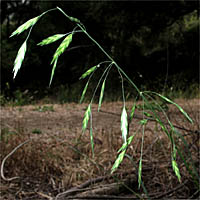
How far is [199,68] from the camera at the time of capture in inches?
326

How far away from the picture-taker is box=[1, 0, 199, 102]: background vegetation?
21.9 ft

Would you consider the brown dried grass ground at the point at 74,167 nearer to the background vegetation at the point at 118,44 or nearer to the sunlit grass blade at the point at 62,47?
the sunlit grass blade at the point at 62,47

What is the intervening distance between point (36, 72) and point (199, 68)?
5.70 metres

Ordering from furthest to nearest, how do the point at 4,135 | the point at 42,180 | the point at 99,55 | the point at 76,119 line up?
the point at 99,55 < the point at 76,119 < the point at 4,135 < the point at 42,180

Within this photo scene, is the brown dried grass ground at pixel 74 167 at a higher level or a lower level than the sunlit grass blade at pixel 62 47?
lower

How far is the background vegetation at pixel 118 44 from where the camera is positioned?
6.66 m

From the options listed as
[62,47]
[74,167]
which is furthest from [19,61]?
[74,167]

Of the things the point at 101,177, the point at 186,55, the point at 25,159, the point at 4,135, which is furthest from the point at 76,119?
the point at 186,55

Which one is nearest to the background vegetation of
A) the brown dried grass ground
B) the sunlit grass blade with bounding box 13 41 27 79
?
the brown dried grass ground

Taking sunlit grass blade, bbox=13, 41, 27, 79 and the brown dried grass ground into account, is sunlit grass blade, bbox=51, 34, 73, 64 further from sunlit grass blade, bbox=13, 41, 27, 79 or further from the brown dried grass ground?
the brown dried grass ground

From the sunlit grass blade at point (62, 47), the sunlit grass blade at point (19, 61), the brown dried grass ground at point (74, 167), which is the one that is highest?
the sunlit grass blade at point (62, 47)

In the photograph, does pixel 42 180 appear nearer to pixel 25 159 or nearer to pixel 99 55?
pixel 25 159

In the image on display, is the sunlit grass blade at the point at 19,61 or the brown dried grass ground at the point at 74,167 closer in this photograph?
the sunlit grass blade at the point at 19,61

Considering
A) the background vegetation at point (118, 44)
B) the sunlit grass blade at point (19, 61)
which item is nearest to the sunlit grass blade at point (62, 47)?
the sunlit grass blade at point (19, 61)
